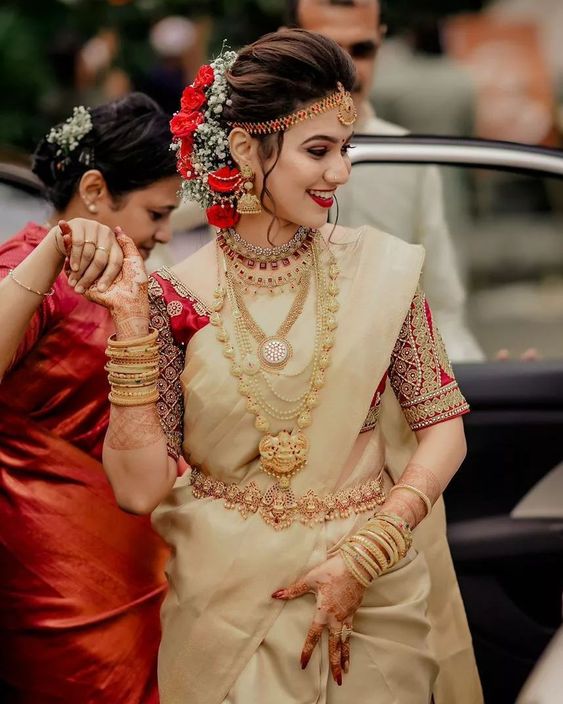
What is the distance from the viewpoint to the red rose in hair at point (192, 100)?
291cm

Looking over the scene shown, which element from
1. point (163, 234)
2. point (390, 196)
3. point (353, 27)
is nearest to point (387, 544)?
point (163, 234)

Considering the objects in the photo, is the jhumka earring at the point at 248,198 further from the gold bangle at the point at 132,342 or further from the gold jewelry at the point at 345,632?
the gold jewelry at the point at 345,632

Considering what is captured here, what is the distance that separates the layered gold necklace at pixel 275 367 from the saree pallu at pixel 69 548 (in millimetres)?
600

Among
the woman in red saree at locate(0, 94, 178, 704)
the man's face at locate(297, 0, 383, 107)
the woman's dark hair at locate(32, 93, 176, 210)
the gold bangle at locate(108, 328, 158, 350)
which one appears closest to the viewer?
the gold bangle at locate(108, 328, 158, 350)

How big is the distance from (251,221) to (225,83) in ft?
0.90

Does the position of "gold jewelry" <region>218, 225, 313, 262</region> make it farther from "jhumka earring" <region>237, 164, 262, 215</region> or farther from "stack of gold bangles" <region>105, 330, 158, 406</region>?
"stack of gold bangles" <region>105, 330, 158, 406</region>

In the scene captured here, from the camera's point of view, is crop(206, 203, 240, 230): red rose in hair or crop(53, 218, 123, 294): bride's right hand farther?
crop(206, 203, 240, 230): red rose in hair

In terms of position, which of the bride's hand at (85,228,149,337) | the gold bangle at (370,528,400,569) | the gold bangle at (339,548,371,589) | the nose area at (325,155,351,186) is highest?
the nose area at (325,155,351,186)

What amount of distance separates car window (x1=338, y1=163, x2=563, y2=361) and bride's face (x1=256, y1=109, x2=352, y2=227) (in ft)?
4.32

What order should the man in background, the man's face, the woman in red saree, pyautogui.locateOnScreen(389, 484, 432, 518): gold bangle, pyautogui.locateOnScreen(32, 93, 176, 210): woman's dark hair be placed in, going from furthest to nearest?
the man's face, the man in background, pyautogui.locateOnScreen(32, 93, 176, 210): woman's dark hair, the woman in red saree, pyautogui.locateOnScreen(389, 484, 432, 518): gold bangle

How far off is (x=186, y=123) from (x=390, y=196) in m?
1.45

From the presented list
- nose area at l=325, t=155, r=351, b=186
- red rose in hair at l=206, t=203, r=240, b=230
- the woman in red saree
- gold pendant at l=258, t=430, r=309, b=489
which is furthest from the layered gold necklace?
the woman in red saree

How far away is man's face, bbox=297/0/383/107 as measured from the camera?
480 centimetres

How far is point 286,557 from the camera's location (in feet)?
9.29
